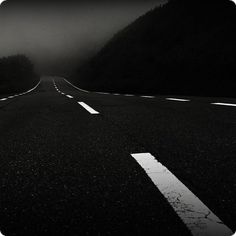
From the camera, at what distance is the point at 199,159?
2988 mm

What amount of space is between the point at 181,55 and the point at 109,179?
4049 centimetres

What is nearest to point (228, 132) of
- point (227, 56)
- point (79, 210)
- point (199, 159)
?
point (199, 159)

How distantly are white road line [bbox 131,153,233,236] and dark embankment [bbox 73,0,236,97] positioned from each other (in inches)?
765

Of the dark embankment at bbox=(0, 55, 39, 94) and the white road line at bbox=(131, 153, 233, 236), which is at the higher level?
the white road line at bbox=(131, 153, 233, 236)

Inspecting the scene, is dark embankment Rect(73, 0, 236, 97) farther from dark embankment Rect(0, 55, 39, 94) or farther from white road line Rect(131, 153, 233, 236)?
white road line Rect(131, 153, 233, 236)

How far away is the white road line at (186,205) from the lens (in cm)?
168

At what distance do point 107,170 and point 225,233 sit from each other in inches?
51.2

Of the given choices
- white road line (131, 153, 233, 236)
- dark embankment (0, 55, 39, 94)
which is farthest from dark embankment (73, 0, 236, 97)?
white road line (131, 153, 233, 236)

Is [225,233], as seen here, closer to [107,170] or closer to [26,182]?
[107,170]

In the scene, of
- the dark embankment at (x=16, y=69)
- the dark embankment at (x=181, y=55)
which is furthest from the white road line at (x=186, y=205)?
the dark embankment at (x=16, y=69)

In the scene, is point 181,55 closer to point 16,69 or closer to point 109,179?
point 109,179

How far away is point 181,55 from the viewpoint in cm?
4125

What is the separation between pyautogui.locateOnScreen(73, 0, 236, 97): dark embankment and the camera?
31594 millimetres

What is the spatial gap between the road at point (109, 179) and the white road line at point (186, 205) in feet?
0.08
